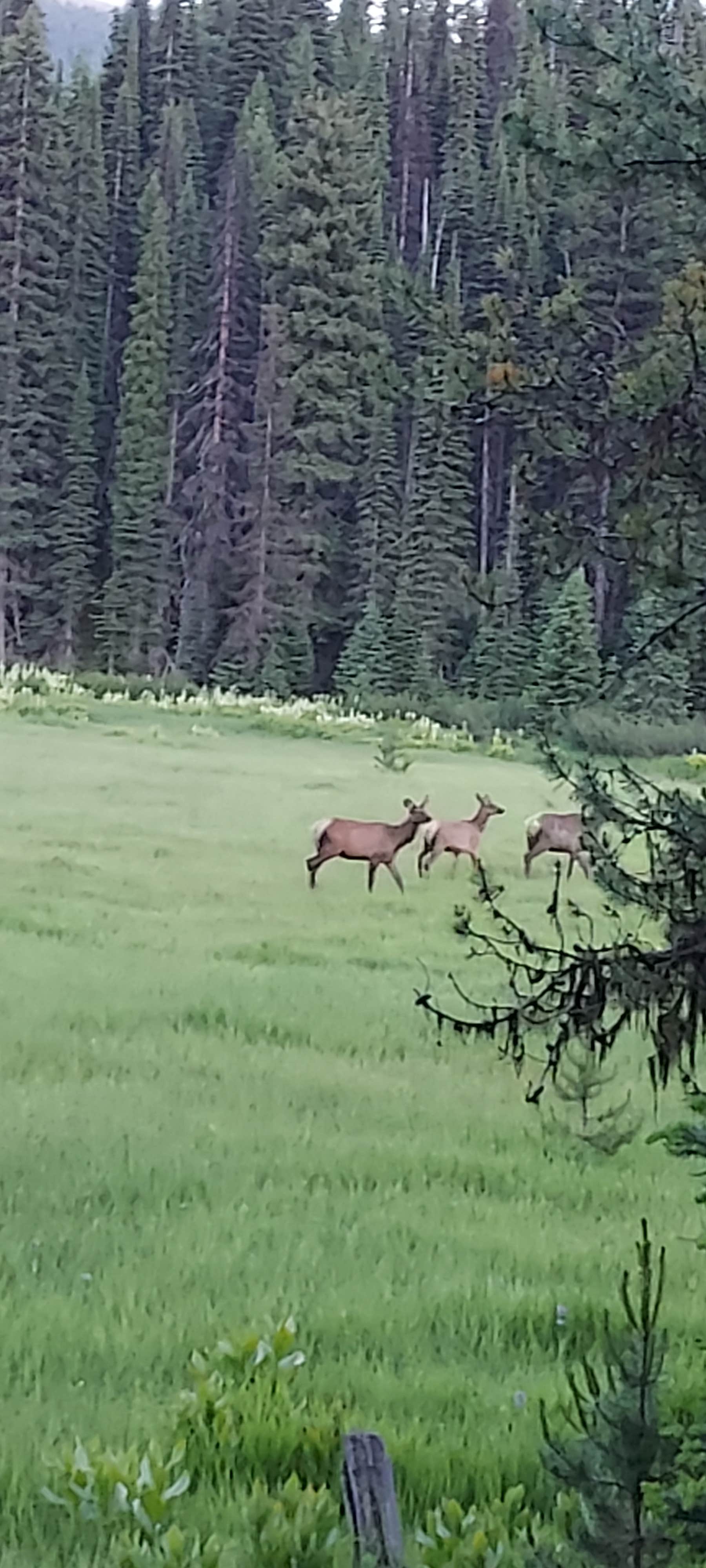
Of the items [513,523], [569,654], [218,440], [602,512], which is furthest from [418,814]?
[218,440]

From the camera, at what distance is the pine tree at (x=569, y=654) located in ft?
8.81

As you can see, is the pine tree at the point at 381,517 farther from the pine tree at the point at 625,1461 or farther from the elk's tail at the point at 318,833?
the pine tree at the point at 625,1461

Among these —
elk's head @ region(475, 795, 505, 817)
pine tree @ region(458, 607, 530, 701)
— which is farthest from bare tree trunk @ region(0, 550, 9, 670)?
elk's head @ region(475, 795, 505, 817)

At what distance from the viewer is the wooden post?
55.4 inches

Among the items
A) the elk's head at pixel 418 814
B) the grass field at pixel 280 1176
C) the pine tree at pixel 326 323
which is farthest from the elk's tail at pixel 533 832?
the pine tree at pixel 326 323

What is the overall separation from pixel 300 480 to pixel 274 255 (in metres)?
2.19

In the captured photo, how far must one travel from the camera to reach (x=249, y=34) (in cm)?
2050

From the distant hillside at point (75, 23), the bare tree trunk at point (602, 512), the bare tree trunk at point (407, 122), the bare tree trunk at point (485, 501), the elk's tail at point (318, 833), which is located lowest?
the elk's tail at point (318, 833)

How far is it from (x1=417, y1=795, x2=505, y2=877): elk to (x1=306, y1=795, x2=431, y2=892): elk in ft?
0.27

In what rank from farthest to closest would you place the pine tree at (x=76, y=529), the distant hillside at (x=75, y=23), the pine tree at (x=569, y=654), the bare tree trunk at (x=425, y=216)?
the distant hillside at (x=75, y=23) < the pine tree at (x=76, y=529) < the bare tree trunk at (x=425, y=216) < the pine tree at (x=569, y=654)

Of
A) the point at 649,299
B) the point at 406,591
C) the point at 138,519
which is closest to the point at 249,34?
the point at 138,519

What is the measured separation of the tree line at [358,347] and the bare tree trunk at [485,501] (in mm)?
64

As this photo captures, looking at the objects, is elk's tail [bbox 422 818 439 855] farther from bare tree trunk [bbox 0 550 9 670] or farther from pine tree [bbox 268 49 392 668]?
bare tree trunk [bbox 0 550 9 670]

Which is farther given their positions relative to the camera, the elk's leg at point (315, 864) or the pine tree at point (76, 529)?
the pine tree at point (76, 529)
